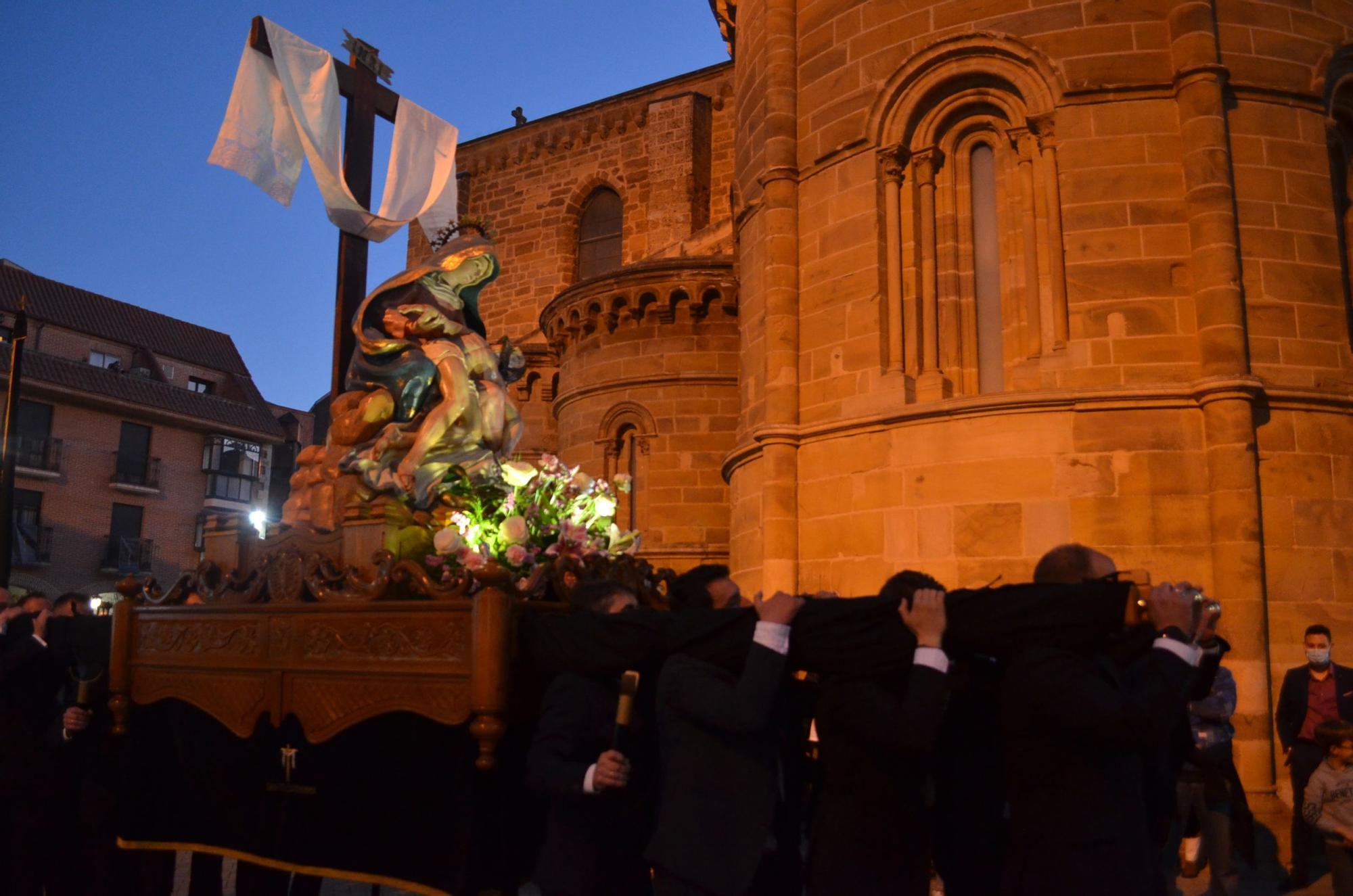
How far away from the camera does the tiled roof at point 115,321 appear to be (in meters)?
33.4

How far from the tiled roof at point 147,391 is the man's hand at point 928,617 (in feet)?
107

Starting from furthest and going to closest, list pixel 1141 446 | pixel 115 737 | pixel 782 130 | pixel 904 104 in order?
pixel 782 130 → pixel 904 104 → pixel 1141 446 → pixel 115 737

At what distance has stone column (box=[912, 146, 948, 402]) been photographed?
1051 cm

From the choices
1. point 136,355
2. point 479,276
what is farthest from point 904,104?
point 136,355

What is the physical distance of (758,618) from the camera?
3.68 m

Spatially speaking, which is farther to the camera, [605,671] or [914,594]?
[605,671]

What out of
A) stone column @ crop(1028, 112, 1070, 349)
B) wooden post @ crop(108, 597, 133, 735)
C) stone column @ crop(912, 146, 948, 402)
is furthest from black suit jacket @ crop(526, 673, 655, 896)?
stone column @ crop(1028, 112, 1070, 349)

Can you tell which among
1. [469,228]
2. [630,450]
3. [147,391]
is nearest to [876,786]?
[469,228]

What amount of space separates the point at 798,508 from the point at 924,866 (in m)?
7.67

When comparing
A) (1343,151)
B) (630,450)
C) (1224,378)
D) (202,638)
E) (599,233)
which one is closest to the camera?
(202,638)

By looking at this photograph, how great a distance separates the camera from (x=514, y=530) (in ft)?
17.0

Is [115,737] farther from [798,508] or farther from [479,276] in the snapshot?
[798,508]

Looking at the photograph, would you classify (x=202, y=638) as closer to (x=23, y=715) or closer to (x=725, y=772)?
(x=23, y=715)

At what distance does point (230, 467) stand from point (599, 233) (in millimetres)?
17379
